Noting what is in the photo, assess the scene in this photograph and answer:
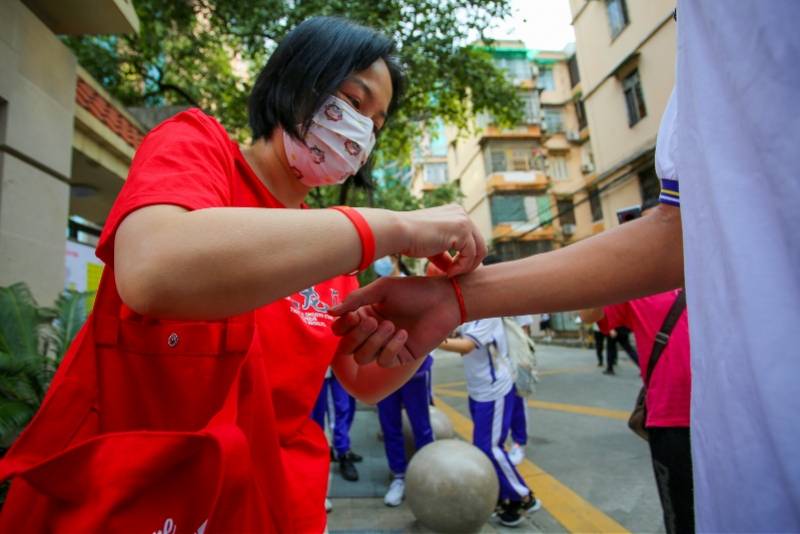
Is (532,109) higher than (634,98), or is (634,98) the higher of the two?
(532,109)

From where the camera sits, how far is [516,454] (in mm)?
4578

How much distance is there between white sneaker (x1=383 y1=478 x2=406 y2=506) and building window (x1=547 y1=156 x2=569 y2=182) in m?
23.6

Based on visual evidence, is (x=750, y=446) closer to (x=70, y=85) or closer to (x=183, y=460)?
(x=183, y=460)

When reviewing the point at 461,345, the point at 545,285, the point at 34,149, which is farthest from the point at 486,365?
the point at 34,149

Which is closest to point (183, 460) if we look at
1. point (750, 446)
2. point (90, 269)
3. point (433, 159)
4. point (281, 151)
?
point (750, 446)

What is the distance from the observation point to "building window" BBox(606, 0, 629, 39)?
13771 mm

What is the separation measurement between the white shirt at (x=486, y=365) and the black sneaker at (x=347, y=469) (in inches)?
54.8

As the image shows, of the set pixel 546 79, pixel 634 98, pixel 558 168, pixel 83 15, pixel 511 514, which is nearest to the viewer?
pixel 511 514

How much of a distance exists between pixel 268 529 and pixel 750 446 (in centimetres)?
74

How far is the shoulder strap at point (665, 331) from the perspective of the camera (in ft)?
6.90

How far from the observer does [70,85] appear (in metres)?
4.19

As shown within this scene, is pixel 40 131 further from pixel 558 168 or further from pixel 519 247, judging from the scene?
pixel 558 168

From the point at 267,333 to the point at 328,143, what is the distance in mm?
551

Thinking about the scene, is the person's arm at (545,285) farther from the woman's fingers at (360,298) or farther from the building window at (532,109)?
the building window at (532,109)
